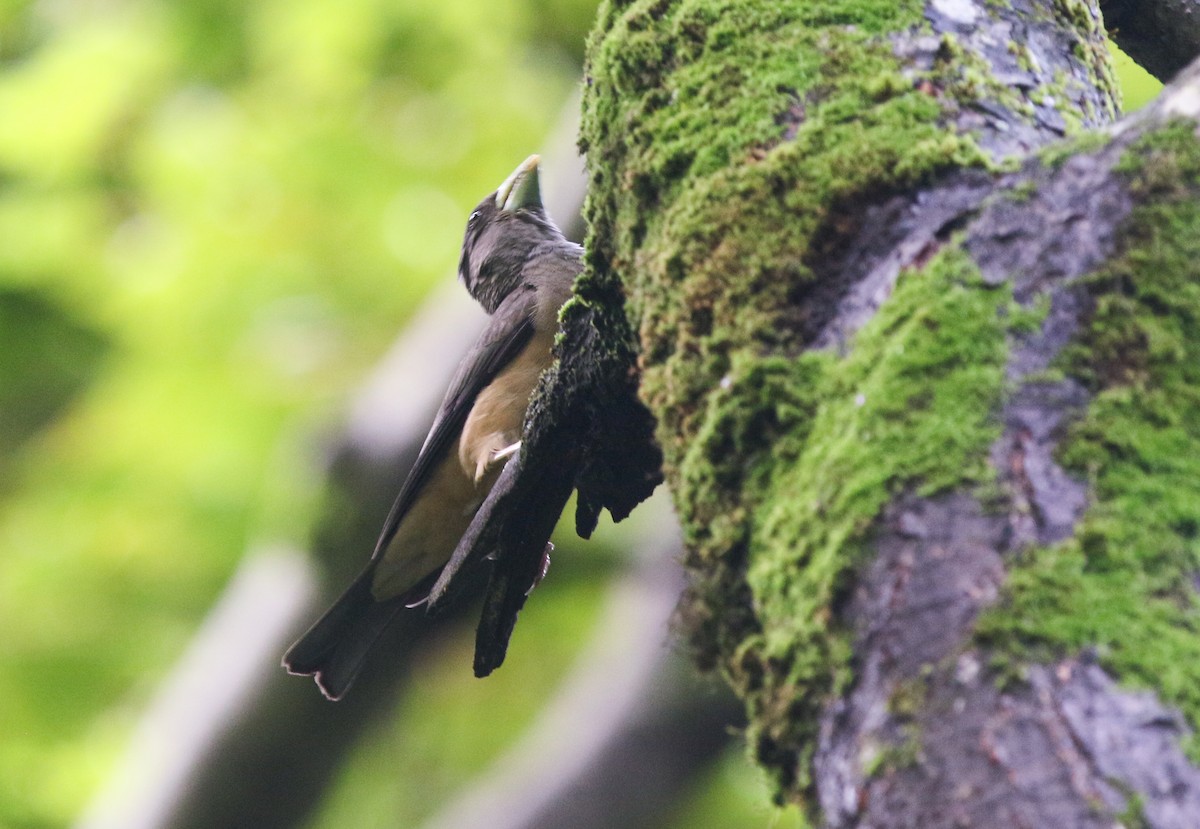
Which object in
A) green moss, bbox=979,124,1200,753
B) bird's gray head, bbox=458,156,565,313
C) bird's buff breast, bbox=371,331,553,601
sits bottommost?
bird's buff breast, bbox=371,331,553,601

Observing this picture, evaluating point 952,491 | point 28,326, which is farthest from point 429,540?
point 28,326

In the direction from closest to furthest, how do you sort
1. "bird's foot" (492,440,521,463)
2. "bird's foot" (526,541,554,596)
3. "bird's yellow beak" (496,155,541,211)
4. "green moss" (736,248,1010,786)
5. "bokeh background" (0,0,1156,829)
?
1. "green moss" (736,248,1010,786)
2. "bird's foot" (526,541,554,596)
3. "bird's foot" (492,440,521,463)
4. "bird's yellow beak" (496,155,541,211)
5. "bokeh background" (0,0,1156,829)

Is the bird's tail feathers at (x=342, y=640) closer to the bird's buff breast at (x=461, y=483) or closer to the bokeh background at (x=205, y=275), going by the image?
the bird's buff breast at (x=461, y=483)

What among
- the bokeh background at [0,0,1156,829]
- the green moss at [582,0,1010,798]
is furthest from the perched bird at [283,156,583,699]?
the green moss at [582,0,1010,798]

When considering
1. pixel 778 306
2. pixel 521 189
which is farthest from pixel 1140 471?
pixel 521 189

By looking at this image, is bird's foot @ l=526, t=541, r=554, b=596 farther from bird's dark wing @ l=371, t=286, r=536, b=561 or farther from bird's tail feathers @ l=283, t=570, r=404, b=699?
bird's dark wing @ l=371, t=286, r=536, b=561

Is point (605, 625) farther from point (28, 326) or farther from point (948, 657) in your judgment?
point (948, 657)

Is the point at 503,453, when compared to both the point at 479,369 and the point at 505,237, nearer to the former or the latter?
the point at 479,369
